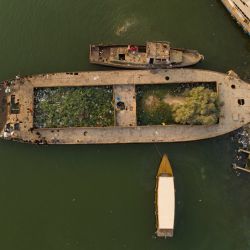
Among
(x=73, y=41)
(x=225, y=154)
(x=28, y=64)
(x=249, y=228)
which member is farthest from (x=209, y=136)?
(x=28, y=64)

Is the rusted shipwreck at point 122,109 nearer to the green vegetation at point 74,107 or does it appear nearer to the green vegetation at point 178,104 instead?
the green vegetation at point 74,107

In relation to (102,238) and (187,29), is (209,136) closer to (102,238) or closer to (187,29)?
(187,29)

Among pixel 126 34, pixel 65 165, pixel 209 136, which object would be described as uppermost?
pixel 126 34

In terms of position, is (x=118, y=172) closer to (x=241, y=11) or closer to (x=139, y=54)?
(x=139, y=54)

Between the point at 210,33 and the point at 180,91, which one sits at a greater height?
the point at 210,33

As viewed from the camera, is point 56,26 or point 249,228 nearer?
point 249,228

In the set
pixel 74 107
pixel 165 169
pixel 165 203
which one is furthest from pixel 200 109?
pixel 74 107
